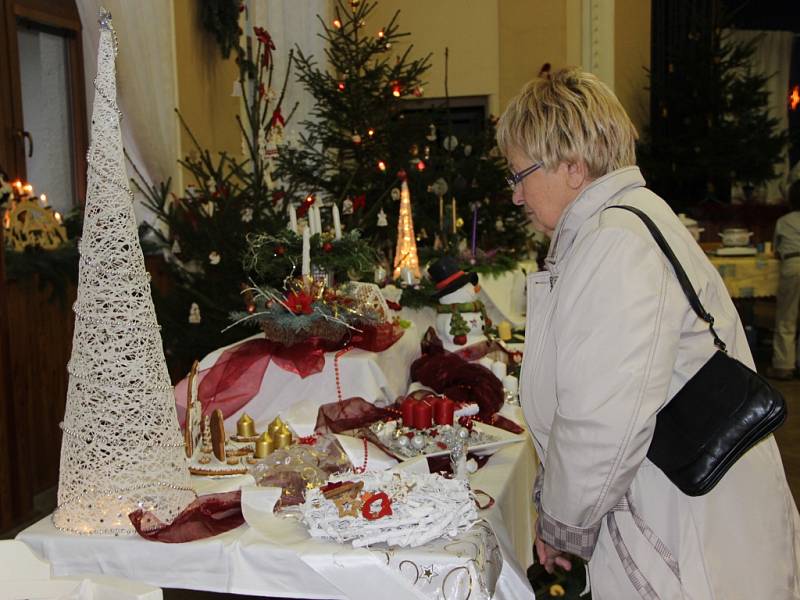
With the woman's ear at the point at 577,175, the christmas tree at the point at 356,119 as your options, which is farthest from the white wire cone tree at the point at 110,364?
the christmas tree at the point at 356,119

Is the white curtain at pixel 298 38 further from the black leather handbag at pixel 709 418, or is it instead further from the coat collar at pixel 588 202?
the black leather handbag at pixel 709 418

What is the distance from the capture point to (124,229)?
5.88ft

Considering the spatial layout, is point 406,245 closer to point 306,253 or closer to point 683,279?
point 306,253

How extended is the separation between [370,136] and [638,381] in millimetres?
5294

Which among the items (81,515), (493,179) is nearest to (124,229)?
(81,515)

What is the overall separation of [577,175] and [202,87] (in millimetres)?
4821

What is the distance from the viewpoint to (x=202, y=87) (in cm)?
596

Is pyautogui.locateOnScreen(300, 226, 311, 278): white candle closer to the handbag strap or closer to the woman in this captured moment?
the woman

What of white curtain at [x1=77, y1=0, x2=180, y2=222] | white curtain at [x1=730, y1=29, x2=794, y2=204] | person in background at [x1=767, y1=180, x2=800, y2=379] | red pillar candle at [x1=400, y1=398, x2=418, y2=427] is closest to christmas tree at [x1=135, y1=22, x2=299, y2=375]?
white curtain at [x1=77, y1=0, x2=180, y2=222]

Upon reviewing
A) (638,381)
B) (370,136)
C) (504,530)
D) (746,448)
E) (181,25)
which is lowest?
(504,530)

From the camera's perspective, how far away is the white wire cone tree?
1.78 metres

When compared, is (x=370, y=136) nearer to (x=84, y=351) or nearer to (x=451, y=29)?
(x=451, y=29)

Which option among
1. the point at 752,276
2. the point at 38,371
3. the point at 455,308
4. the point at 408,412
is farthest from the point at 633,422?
the point at 752,276

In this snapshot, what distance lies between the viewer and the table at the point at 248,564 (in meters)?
1.69
